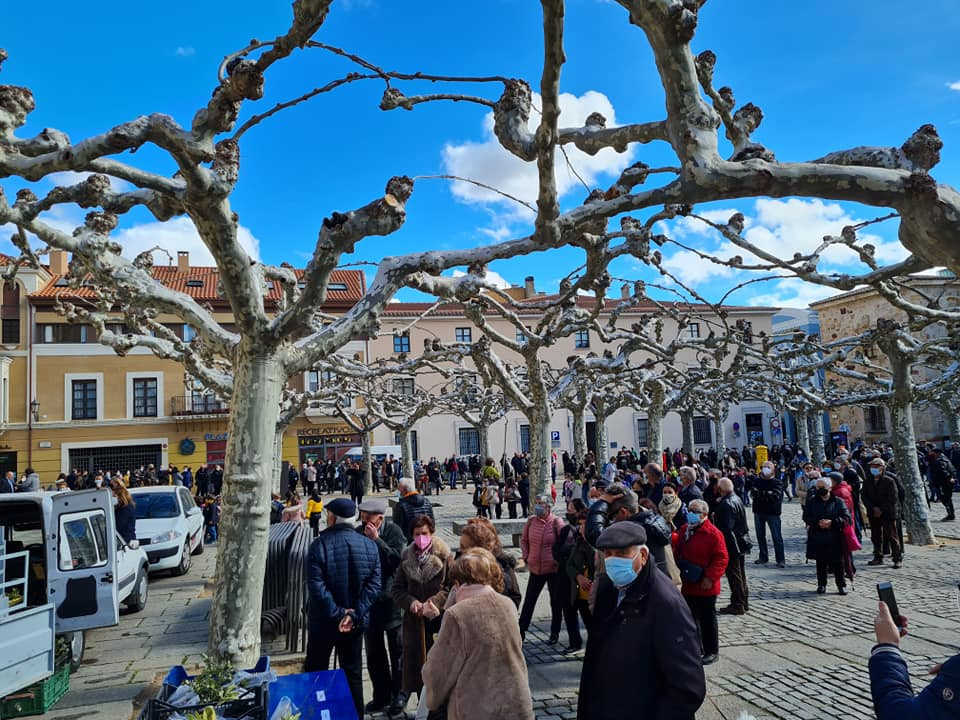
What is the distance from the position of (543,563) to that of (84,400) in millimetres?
37328

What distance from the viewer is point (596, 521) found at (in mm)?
6316

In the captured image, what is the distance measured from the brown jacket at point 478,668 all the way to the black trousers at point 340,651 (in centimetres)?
180

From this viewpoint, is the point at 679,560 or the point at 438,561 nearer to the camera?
the point at 438,561

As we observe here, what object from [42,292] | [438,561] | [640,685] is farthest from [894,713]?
[42,292]

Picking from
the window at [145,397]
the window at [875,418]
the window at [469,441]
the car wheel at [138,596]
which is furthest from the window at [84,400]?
the window at [875,418]

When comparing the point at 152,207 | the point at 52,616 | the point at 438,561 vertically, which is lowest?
the point at 52,616

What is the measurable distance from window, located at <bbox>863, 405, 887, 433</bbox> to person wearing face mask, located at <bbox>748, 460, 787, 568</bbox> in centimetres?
3954

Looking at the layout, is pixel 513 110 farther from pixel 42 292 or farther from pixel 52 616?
pixel 42 292

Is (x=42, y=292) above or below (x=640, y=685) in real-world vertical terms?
above

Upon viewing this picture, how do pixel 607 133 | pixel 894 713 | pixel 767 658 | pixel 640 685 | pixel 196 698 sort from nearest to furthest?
pixel 894 713 < pixel 640 685 < pixel 196 698 < pixel 607 133 < pixel 767 658

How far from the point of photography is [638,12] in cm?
402

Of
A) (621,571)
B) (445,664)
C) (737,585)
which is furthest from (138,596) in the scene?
(621,571)

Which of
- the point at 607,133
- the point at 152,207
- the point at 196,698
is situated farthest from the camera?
the point at 152,207

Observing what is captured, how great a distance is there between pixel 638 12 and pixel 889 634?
3547mm
